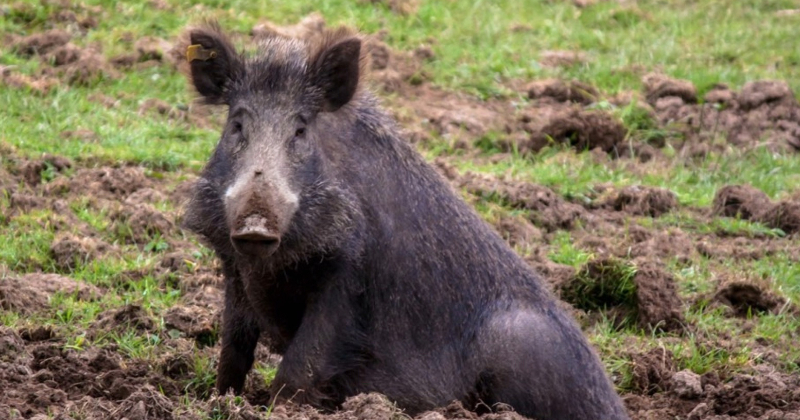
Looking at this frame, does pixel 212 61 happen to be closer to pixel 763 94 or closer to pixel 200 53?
pixel 200 53

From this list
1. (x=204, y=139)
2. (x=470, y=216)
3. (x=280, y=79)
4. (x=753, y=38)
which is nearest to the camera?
(x=280, y=79)

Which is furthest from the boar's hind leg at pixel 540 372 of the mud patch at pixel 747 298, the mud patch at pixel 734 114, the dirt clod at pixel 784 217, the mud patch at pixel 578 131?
the mud patch at pixel 734 114

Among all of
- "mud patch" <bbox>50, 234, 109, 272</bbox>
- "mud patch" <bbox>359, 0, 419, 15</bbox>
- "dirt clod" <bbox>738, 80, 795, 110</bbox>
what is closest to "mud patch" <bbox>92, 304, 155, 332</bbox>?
"mud patch" <bbox>50, 234, 109, 272</bbox>

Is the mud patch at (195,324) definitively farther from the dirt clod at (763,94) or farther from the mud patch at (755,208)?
the dirt clod at (763,94)

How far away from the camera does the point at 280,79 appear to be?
6.15 m

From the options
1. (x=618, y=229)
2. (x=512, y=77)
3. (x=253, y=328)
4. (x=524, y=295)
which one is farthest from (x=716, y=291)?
(x=512, y=77)

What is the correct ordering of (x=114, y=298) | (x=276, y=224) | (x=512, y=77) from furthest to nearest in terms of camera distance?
(x=512, y=77)
(x=114, y=298)
(x=276, y=224)

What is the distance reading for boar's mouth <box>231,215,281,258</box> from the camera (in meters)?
5.30

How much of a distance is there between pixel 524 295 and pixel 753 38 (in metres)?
8.55

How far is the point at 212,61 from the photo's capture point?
6.30 meters

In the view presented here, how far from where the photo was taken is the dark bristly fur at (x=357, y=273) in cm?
600

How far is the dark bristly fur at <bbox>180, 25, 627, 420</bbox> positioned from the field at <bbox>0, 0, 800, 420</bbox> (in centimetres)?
39

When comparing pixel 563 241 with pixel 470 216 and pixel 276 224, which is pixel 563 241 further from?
pixel 276 224

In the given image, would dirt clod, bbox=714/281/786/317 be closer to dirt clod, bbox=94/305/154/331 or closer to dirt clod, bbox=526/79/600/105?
dirt clod, bbox=94/305/154/331
